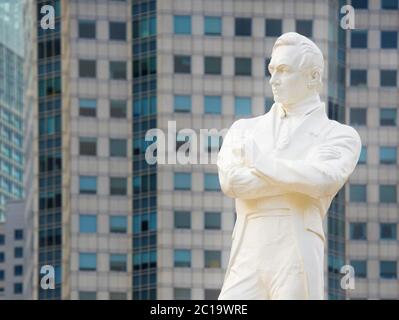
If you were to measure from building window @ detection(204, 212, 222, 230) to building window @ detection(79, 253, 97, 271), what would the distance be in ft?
19.2

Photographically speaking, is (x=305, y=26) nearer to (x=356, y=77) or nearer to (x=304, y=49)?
(x=356, y=77)

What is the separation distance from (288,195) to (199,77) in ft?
251

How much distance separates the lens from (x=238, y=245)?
26219 mm

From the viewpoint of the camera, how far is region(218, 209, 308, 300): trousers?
25.8 m

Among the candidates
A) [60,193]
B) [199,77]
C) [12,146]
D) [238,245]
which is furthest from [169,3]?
[238,245]

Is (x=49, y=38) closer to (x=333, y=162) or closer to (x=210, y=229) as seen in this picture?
(x=210, y=229)

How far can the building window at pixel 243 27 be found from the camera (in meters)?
103

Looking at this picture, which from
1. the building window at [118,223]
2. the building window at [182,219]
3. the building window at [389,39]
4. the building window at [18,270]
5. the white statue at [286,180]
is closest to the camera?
the white statue at [286,180]

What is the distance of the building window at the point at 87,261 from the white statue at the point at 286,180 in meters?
76.0

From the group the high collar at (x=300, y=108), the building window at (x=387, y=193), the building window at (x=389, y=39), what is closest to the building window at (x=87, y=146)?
the building window at (x=387, y=193)

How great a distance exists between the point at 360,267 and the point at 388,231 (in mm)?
2410

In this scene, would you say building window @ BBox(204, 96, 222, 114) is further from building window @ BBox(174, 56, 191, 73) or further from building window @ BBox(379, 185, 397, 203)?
building window @ BBox(379, 185, 397, 203)

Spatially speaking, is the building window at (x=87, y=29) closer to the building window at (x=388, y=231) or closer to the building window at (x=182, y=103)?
the building window at (x=182, y=103)
